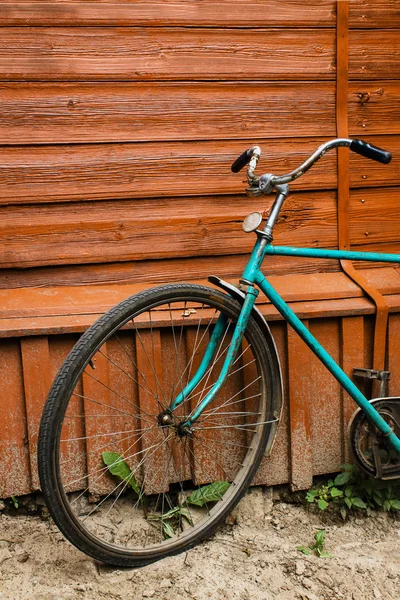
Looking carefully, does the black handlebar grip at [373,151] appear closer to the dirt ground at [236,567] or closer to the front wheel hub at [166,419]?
the front wheel hub at [166,419]

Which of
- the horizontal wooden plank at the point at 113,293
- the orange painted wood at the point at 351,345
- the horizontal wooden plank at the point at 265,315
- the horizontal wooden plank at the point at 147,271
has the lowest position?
the orange painted wood at the point at 351,345

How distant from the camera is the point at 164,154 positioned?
2.62 m

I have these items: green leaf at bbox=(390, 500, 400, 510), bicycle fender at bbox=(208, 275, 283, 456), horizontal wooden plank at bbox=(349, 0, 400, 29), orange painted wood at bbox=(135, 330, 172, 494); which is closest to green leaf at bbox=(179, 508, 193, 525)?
orange painted wood at bbox=(135, 330, 172, 494)

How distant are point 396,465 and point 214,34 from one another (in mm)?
1990

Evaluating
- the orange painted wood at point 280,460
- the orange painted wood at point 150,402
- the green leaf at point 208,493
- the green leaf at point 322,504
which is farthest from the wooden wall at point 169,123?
the green leaf at point 322,504

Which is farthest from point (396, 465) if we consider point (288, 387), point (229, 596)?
point (229, 596)

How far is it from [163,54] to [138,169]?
0.49 m

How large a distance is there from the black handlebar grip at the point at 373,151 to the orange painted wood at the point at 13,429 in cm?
147

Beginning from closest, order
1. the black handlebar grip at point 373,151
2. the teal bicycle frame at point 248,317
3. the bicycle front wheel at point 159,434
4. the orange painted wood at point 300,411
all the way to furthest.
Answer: the black handlebar grip at point 373,151
the teal bicycle frame at point 248,317
the bicycle front wheel at point 159,434
the orange painted wood at point 300,411

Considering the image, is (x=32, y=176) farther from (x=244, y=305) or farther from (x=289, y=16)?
(x=289, y=16)

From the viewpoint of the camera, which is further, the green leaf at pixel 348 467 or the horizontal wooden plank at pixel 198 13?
the green leaf at pixel 348 467

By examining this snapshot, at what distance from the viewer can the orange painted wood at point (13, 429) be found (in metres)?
2.41

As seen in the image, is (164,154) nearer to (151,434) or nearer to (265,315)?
(265,315)

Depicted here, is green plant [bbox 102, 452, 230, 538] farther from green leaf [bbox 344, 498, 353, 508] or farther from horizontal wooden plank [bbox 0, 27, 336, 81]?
horizontal wooden plank [bbox 0, 27, 336, 81]
